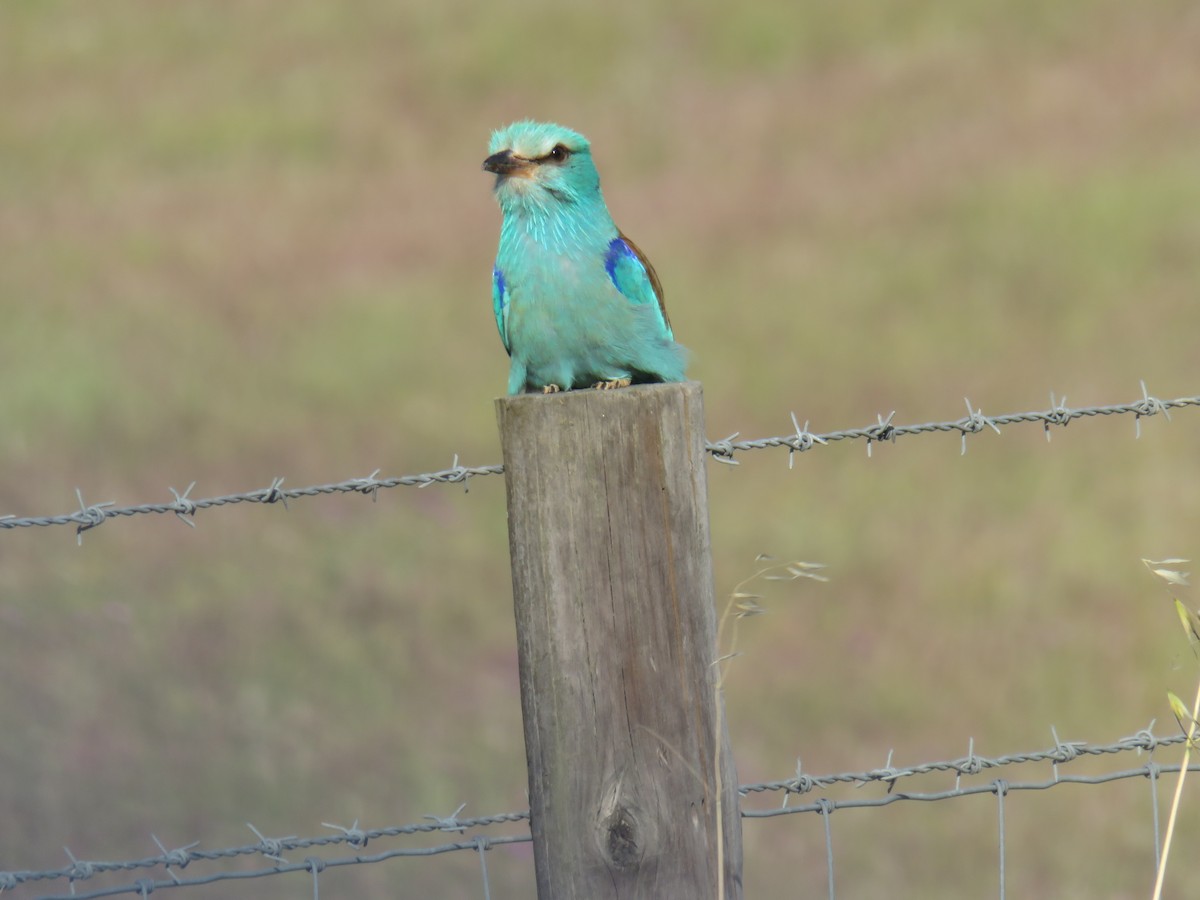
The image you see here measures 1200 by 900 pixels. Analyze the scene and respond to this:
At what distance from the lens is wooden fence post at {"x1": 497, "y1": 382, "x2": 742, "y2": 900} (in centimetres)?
275

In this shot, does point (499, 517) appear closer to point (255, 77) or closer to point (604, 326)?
A: point (604, 326)

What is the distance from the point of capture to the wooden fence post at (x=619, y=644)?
275cm

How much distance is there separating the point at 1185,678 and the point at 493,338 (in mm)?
6149

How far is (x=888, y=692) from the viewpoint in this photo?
8.37 m

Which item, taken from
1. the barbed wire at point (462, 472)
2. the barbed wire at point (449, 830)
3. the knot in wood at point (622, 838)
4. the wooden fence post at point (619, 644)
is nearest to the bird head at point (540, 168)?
the barbed wire at point (462, 472)

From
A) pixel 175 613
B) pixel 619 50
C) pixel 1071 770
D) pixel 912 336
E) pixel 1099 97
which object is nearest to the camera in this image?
pixel 1071 770

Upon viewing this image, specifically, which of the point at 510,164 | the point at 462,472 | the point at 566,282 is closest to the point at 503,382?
the point at 510,164

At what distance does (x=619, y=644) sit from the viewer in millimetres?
2781

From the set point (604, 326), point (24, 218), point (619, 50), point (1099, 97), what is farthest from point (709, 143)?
point (604, 326)

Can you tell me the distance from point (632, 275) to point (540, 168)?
1.23ft

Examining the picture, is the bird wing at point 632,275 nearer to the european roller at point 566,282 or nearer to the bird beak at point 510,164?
the european roller at point 566,282

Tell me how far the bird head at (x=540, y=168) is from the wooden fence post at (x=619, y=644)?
1362 millimetres

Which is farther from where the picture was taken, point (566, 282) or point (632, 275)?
point (632, 275)

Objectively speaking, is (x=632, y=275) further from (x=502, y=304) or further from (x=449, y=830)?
(x=449, y=830)
